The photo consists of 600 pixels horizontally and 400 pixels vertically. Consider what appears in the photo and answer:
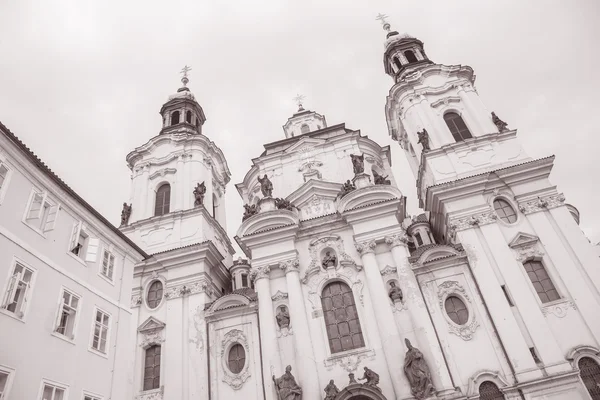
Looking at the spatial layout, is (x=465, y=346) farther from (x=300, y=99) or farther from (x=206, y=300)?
(x=300, y=99)

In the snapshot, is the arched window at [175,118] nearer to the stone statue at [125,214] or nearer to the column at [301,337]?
the stone statue at [125,214]

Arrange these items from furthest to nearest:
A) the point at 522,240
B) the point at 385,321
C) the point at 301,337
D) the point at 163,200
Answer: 1. the point at 163,200
2. the point at 522,240
3. the point at 301,337
4. the point at 385,321

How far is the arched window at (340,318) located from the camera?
62.5ft

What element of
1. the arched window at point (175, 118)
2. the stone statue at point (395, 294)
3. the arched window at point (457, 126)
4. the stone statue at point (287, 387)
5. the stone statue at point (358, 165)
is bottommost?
the stone statue at point (287, 387)

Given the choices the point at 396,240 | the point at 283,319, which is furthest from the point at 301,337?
the point at 396,240

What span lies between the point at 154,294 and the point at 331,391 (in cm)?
1047

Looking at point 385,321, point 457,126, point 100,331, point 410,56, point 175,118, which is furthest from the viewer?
point 175,118

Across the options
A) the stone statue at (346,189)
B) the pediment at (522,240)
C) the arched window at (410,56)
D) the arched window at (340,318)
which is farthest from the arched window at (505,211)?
the arched window at (410,56)

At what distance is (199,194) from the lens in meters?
25.6

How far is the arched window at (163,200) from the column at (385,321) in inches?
466

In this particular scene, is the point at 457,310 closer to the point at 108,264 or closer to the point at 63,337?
the point at 108,264

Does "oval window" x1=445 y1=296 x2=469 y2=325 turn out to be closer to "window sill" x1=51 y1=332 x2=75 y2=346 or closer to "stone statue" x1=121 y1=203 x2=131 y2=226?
"window sill" x1=51 y1=332 x2=75 y2=346

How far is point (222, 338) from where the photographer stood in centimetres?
2073

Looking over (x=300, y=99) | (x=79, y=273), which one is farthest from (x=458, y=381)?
(x=300, y=99)
